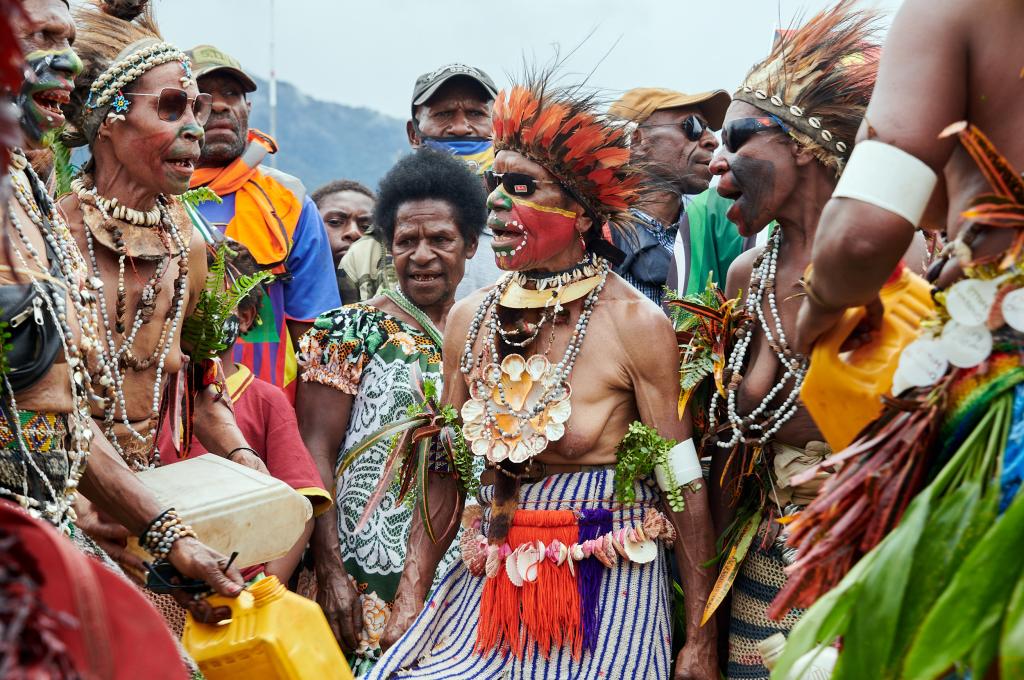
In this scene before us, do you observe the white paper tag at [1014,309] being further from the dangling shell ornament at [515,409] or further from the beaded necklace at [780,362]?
the dangling shell ornament at [515,409]

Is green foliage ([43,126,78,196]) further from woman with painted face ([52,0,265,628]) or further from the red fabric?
the red fabric

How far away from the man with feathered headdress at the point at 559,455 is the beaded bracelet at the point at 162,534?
0.99 meters

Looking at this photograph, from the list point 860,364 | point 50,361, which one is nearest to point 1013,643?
point 860,364

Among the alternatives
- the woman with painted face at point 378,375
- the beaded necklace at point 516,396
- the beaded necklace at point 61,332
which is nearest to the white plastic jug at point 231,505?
the beaded necklace at point 61,332

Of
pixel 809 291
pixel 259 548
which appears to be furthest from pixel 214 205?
pixel 809 291

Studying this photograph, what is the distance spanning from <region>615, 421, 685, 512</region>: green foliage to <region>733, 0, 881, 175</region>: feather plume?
1.16 meters

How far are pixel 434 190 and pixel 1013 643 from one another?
4779 millimetres

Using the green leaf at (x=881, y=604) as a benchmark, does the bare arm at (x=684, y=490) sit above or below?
below

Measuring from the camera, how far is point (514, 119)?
4789mm

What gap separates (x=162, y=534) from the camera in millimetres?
3637

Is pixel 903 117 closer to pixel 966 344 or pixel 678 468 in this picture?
pixel 966 344

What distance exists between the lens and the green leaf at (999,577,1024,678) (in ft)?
6.40

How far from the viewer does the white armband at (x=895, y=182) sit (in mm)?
2703

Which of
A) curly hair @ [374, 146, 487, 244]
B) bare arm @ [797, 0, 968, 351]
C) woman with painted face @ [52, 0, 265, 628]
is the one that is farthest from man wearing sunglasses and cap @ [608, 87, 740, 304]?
bare arm @ [797, 0, 968, 351]
